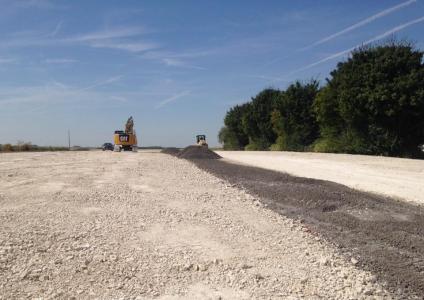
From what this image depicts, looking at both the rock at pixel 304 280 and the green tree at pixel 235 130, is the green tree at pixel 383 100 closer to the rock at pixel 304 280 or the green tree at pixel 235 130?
the rock at pixel 304 280

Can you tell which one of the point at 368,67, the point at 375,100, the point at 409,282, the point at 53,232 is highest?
the point at 368,67

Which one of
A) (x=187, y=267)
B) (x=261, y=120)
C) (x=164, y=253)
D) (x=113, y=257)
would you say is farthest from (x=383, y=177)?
(x=261, y=120)

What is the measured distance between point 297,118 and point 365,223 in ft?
99.9

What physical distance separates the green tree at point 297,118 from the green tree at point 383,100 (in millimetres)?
8235

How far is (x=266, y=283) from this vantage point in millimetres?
5242

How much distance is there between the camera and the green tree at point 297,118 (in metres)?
36.9

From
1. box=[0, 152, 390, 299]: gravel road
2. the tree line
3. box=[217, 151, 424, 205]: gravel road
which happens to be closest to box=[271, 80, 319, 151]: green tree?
the tree line

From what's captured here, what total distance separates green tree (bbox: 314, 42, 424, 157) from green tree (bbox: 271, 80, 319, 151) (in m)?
8.23

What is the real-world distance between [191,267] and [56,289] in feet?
5.47

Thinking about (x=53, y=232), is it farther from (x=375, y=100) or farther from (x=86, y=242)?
(x=375, y=100)

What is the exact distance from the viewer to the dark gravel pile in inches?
221

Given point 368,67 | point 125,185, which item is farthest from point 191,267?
point 368,67

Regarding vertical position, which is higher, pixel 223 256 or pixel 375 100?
pixel 375 100

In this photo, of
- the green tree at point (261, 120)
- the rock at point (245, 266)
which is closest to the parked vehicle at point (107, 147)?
the green tree at point (261, 120)
